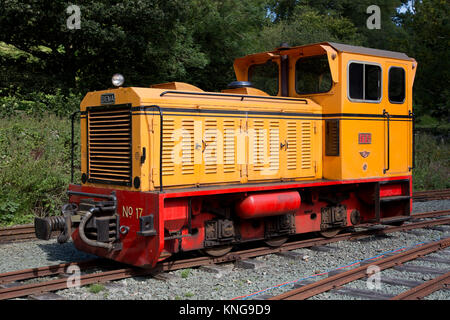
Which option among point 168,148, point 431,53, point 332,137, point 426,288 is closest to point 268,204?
point 168,148

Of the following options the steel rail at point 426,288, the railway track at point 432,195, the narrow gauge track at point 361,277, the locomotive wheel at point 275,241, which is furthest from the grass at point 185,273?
the railway track at point 432,195

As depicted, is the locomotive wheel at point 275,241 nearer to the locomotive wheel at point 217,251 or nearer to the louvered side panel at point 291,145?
the locomotive wheel at point 217,251

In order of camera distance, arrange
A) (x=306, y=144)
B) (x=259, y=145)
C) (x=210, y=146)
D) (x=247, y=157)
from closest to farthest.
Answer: (x=210, y=146) < (x=247, y=157) < (x=259, y=145) < (x=306, y=144)

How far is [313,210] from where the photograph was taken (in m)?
8.21

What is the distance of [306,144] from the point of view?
805 cm

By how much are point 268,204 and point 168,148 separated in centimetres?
175

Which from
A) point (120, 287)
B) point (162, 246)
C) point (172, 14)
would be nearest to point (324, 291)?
point (162, 246)

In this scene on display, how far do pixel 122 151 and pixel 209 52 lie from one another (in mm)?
14380

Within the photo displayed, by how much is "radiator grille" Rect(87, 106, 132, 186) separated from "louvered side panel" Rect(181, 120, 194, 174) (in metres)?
0.73

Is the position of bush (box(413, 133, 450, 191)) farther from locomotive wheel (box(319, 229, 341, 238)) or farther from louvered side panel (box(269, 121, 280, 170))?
louvered side panel (box(269, 121, 280, 170))

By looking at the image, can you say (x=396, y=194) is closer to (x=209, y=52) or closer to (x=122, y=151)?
(x=122, y=151)

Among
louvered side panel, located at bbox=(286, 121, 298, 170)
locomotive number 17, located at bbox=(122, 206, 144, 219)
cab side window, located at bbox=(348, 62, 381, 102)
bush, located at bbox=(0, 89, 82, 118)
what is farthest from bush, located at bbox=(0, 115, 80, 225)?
cab side window, located at bbox=(348, 62, 381, 102)

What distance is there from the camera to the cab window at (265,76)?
8742mm

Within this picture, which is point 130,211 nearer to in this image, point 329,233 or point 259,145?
point 259,145
